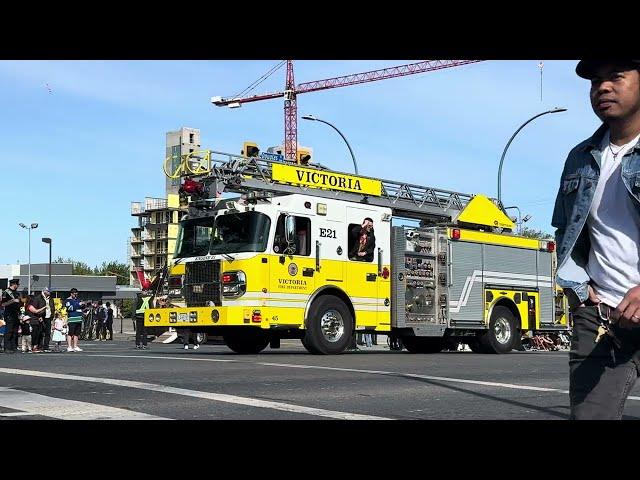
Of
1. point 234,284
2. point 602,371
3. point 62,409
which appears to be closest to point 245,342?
point 234,284

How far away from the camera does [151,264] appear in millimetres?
158250

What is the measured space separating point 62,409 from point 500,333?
46.8 ft

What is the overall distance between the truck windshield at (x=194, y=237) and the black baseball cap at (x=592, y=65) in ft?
43.4

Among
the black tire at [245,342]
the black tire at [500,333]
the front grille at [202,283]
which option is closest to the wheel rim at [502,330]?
the black tire at [500,333]

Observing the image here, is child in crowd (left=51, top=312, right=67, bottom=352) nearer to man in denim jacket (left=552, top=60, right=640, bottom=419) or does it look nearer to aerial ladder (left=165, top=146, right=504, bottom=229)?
aerial ladder (left=165, top=146, right=504, bottom=229)

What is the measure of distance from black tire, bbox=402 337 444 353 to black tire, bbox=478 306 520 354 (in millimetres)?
1058

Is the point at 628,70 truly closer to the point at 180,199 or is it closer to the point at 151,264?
the point at 180,199

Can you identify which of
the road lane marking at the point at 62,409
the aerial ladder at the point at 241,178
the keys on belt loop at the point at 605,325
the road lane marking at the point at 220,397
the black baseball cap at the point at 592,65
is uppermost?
the aerial ladder at the point at 241,178

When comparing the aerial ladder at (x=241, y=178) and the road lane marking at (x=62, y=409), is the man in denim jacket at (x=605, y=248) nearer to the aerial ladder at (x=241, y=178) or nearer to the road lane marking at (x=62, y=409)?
the road lane marking at (x=62, y=409)

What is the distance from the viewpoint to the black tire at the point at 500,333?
19.4 m

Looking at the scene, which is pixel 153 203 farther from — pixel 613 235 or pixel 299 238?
pixel 613 235
